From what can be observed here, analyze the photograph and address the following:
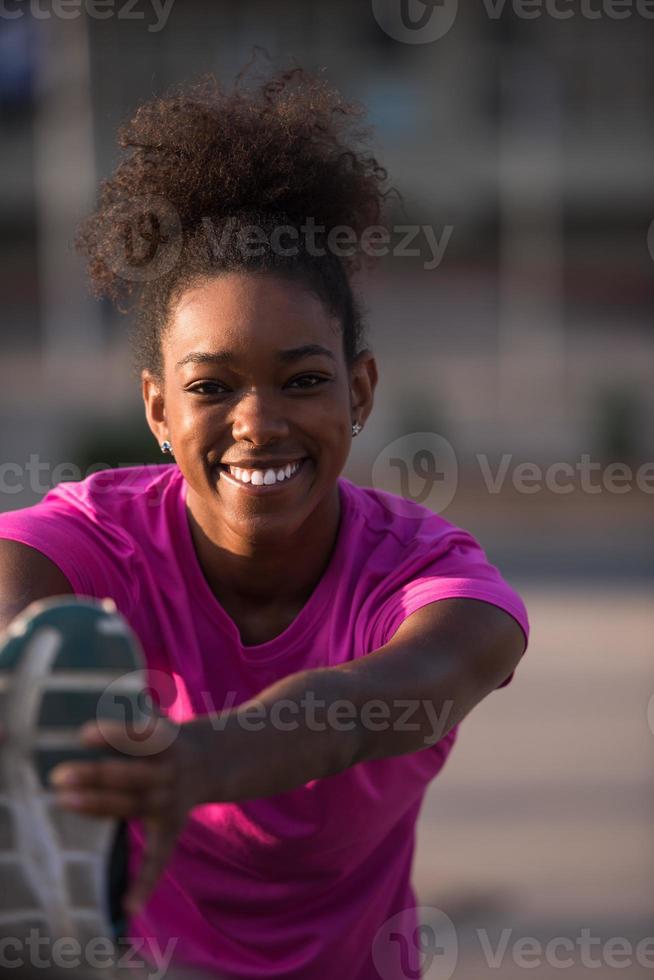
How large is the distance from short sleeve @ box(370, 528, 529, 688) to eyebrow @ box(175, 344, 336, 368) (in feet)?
1.22

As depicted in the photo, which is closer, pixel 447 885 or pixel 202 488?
pixel 202 488

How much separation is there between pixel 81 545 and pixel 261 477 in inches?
11.6

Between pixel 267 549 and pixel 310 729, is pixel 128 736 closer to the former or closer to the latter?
pixel 310 729

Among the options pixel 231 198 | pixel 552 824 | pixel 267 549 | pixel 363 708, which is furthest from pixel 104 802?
pixel 552 824

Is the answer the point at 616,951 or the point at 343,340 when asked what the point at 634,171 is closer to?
the point at 616,951

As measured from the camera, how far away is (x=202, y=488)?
2.21m

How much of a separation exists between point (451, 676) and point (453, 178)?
2118 cm

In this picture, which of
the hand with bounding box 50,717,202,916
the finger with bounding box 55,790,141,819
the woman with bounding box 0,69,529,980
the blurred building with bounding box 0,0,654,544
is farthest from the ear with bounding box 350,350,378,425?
the blurred building with bounding box 0,0,654,544

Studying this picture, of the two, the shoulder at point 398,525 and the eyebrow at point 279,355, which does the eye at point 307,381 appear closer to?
the eyebrow at point 279,355

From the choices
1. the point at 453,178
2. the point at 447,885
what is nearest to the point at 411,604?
the point at 447,885

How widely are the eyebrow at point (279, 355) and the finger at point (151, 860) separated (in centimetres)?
91

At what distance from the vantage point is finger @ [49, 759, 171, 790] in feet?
3.95

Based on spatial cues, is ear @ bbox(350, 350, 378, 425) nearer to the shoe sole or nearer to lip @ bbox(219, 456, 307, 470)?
lip @ bbox(219, 456, 307, 470)

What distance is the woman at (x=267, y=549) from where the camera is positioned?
2076 mm
